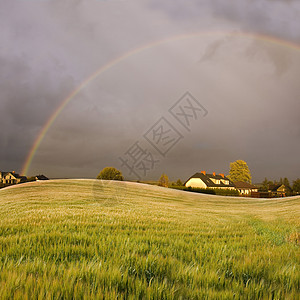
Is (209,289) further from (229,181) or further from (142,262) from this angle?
(229,181)

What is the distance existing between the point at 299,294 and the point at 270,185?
106 meters

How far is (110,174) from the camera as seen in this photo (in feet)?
219

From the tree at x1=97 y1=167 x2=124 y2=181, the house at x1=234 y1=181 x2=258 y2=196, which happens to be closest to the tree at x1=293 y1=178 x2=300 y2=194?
the house at x1=234 y1=181 x2=258 y2=196

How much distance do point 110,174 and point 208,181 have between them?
103 ft

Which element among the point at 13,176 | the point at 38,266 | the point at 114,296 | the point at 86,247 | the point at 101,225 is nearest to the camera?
the point at 114,296

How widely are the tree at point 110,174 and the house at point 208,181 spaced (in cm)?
2413

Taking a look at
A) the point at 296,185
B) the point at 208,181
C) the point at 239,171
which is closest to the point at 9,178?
the point at 208,181

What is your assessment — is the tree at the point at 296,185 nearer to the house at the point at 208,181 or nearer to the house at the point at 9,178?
the house at the point at 208,181

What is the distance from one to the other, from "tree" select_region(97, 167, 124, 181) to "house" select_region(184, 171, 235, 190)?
24129 mm

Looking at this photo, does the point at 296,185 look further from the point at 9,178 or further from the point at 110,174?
the point at 9,178

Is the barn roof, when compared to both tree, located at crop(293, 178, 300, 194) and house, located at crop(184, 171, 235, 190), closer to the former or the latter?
house, located at crop(184, 171, 235, 190)

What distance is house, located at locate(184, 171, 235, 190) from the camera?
7276 centimetres

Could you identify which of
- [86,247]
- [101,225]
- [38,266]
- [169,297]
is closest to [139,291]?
[169,297]

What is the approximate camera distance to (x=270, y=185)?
95875 mm
